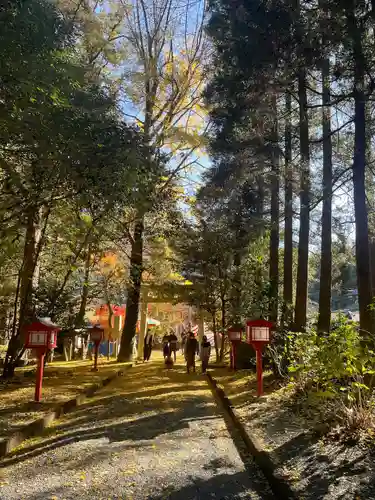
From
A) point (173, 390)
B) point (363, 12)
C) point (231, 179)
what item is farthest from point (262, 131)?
point (173, 390)

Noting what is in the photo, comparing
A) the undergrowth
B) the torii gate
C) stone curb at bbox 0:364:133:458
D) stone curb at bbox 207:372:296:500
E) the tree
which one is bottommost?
stone curb at bbox 0:364:133:458

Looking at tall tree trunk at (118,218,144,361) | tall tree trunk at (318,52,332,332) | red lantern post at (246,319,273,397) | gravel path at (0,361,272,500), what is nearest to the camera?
gravel path at (0,361,272,500)

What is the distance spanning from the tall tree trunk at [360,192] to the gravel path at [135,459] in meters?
2.71

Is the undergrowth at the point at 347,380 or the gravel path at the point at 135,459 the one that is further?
the undergrowth at the point at 347,380

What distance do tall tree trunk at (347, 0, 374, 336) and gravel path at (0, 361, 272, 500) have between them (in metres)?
2.71

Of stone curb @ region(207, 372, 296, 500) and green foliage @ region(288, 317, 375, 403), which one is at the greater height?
green foliage @ region(288, 317, 375, 403)

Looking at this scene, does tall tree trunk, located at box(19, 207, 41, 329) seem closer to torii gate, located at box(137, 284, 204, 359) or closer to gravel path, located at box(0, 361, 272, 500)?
gravel path, located at box(0, 361, 272, 500)

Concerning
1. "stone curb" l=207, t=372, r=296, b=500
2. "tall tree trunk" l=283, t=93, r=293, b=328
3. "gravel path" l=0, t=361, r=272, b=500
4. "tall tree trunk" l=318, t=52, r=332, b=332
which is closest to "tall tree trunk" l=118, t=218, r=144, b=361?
"tall tree trunk" l=283, t=93, r=293, b=328

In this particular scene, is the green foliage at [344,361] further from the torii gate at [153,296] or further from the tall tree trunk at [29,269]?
the torii gate at [153,296]

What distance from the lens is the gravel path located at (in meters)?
3.54

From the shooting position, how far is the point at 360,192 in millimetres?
6723

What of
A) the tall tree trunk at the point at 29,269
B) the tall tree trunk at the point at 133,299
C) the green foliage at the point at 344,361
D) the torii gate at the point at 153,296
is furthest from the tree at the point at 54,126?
the torii gate at the point at 153,296

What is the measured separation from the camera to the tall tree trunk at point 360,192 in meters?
6.23

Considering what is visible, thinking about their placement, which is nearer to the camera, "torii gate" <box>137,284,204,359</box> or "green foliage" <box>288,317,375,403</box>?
"green foliage" <box>288,317,375,403</box>
